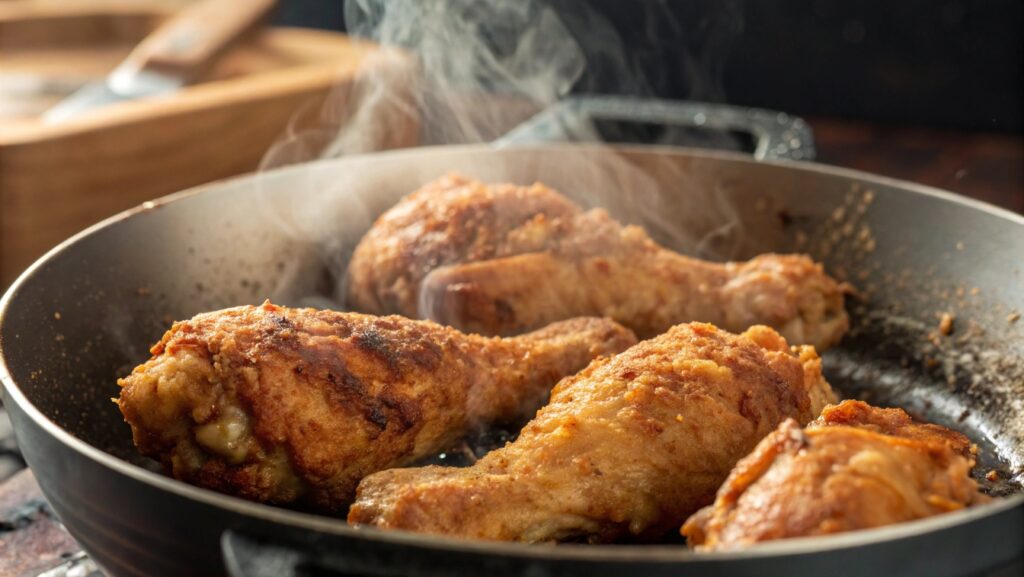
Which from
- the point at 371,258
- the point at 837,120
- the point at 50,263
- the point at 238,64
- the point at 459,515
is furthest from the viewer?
the point at 837,120

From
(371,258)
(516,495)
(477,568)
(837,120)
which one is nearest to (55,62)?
(371,258)

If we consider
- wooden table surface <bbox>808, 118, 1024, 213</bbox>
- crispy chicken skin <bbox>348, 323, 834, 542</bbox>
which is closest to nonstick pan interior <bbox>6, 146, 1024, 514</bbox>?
crispy chicken skin <bbox>348, 323, 834, 542</bbox>

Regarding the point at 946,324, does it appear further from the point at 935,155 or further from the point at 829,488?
the point at 935,155

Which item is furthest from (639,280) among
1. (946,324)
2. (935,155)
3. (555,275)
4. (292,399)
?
(935,155)

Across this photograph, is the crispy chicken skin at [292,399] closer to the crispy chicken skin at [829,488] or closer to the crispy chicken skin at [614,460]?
the crispy chicken skin at [614,460]

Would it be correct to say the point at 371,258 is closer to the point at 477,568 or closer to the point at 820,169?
the point at 820,169

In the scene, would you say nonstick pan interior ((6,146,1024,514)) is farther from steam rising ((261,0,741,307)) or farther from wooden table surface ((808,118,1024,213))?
wooden table surface ((808,118,1024,213))

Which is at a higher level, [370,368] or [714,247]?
[370,368]

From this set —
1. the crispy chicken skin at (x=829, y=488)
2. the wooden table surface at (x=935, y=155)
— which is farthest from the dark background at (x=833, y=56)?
the crispy chicken skin at (x=829, y=488)
